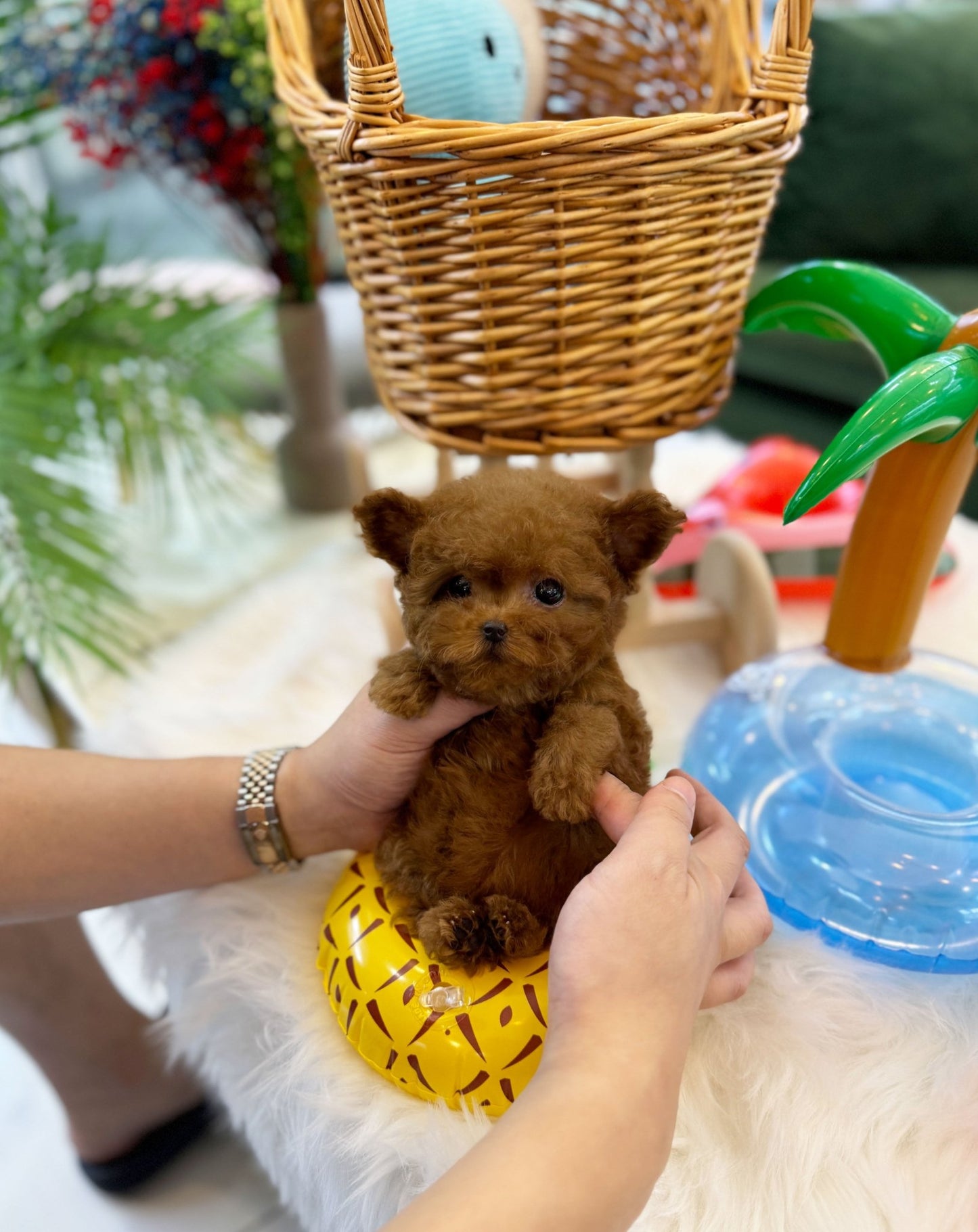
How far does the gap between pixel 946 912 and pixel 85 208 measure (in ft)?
7.26

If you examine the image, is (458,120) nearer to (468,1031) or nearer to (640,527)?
(640,527)

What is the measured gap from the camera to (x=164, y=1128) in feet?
2.50

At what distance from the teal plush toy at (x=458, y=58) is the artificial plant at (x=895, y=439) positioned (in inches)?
10.1

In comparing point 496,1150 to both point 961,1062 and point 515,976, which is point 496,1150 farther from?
point 961,1062

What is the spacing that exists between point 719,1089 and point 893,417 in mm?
393

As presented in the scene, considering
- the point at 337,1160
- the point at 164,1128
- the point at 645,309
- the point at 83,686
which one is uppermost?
the point at 645,309

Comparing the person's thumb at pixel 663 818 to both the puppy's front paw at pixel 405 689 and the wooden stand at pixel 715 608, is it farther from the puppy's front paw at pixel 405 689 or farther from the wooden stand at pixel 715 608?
the wooden stand at pixel 715 608

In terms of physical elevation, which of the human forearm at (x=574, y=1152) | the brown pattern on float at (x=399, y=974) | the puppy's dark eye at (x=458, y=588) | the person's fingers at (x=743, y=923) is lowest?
the brown pattern on float at (x=399, y=974)

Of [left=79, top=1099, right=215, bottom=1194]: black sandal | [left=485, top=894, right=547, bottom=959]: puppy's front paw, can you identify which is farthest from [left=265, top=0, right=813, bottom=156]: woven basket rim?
[left=79, top=1099, right=215, bottom=1194]: black sandal

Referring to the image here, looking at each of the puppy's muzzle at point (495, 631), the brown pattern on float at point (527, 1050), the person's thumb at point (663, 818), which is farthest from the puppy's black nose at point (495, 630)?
the brown pattern on float at point (527, 1050)

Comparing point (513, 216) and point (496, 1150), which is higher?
point (513, 216)

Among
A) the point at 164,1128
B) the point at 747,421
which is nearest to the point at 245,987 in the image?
the point at 164,1128

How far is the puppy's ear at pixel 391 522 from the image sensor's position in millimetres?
445

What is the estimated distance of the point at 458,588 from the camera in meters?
0.43
